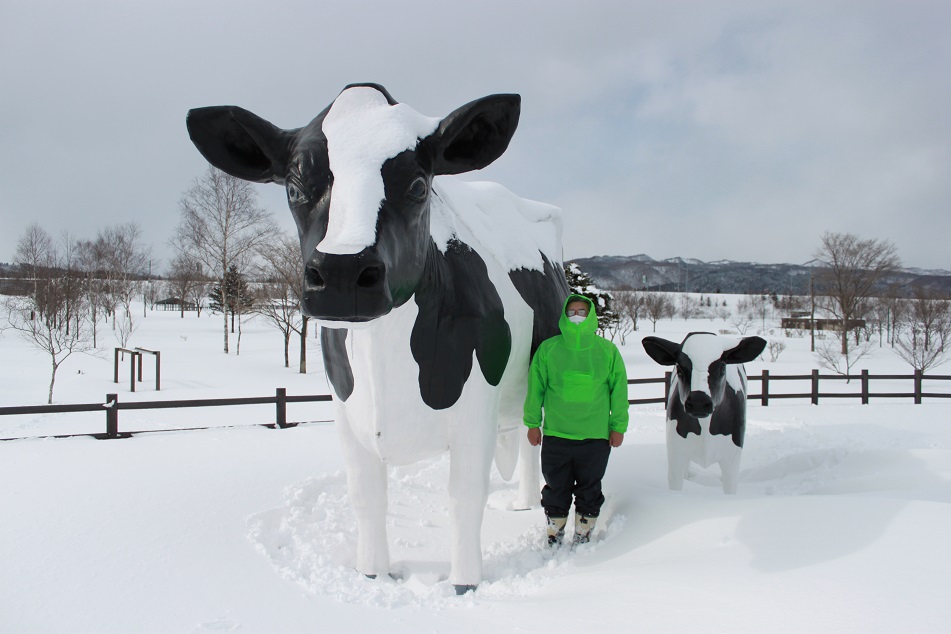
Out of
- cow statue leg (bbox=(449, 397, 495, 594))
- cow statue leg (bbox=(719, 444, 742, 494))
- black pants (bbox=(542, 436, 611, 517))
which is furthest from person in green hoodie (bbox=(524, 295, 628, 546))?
cow statue leg (bbox=(719, 444, 742, 494))

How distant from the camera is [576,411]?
354 cm

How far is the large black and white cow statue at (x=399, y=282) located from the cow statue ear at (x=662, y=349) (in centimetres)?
157

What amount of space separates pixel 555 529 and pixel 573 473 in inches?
15.5

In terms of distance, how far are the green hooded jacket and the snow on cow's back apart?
2.15ft

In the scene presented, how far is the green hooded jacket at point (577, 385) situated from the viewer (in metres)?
3.50

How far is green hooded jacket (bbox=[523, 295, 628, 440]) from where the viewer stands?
11.5 feet

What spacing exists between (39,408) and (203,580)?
6.17 metres

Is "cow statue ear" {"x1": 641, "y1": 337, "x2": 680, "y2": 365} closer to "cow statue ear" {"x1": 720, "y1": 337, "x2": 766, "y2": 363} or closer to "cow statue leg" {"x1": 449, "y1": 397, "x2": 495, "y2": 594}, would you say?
"cow statue ear" {"x1": 720, "y1": 337, "x2": 766, "y2": 363}

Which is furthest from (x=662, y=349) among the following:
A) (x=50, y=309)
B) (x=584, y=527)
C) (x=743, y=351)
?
(x=50, y=309)

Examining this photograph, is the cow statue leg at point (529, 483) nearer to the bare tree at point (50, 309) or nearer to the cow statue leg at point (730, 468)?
the cow statue leg at point (730, 468)

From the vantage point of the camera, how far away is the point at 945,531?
260 cm

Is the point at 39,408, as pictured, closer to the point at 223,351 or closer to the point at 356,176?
the point at 356,176

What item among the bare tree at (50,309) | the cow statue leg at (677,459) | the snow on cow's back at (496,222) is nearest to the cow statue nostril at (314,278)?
the snow on cow's back at (496,222)

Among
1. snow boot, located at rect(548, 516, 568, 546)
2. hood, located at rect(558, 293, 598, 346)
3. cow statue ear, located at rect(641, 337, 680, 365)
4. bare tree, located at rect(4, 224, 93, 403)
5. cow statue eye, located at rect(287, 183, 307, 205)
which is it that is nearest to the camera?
cow statue eye, located at rect(287, 183, 307, 205)
